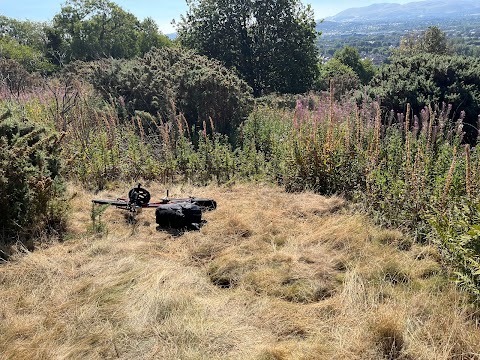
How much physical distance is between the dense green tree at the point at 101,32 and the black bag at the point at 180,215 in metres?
26.0

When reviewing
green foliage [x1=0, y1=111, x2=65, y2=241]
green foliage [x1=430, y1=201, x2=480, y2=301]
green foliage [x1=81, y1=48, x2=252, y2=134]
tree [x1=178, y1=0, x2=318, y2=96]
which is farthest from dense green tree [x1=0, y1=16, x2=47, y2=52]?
green foliage [x1=430, y1=201, x2=480, y2=301]

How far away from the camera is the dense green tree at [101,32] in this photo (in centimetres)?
2944

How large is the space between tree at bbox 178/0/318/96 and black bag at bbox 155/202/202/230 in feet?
42.9

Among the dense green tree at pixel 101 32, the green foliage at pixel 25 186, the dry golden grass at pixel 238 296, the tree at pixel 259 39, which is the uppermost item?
the dense green tree at pixel 101 32

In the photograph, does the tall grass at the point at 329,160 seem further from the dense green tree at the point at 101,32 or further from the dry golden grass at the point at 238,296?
the dense green tree at the point at 101,32

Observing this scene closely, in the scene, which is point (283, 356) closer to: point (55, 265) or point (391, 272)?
point (391, 272)

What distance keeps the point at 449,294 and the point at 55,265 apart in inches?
125

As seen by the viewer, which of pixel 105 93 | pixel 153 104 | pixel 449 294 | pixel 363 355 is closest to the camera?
pixel 363 355

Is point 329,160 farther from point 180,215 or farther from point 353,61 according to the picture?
point 353,61

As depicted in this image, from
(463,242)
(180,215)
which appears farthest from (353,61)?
(463,242)

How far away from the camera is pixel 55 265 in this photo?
11.5 ft

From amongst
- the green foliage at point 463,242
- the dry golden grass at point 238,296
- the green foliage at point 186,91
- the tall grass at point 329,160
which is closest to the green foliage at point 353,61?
the green foliage at point 186,91

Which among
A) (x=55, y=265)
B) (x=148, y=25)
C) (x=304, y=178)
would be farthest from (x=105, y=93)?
(x=148, y=25)

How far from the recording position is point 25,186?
12.9 feet
